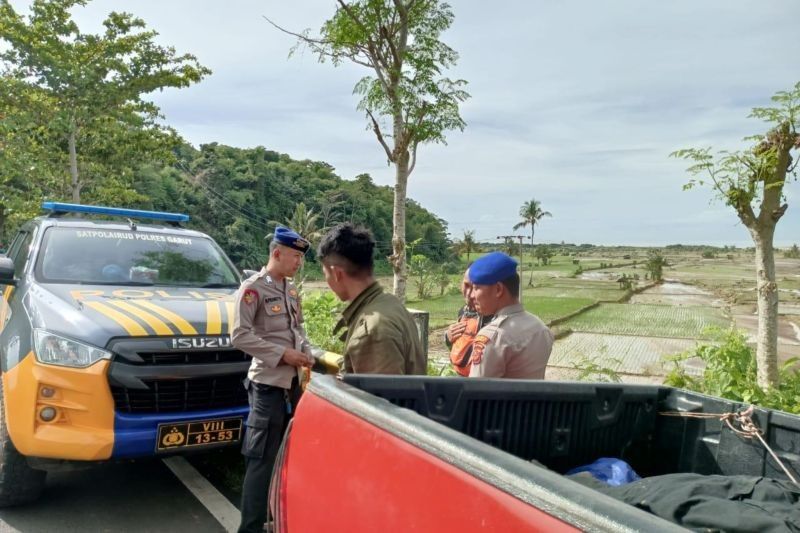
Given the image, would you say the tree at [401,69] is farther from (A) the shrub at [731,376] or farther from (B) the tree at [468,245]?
(B) the tree at [468,245]

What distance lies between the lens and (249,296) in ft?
10.9

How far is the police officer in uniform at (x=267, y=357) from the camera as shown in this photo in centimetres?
316

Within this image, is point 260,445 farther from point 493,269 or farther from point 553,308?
point 553,308

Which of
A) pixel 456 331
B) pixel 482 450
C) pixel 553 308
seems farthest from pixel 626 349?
pixel 482 450

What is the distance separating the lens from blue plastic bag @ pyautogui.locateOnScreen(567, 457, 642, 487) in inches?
84.2

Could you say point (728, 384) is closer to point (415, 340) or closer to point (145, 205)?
point (415, 340)

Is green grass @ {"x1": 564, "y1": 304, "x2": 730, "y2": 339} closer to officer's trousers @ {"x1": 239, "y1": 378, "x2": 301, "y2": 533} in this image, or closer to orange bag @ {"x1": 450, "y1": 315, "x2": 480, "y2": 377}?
orange bag @ {"x1": 450, "y1": 315, "x2": 480, "y2": 377}

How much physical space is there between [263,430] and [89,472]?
6.14 ft

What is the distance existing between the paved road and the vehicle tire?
0.10m

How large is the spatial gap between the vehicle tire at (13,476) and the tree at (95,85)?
417 inches

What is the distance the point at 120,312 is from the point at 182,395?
25.1 inches

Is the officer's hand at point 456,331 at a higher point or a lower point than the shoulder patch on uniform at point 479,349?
lower

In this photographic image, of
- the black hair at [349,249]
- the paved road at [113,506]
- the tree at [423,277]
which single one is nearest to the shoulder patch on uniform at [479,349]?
the black hair at [349,249]

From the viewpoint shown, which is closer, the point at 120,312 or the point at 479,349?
the point at 479,349
